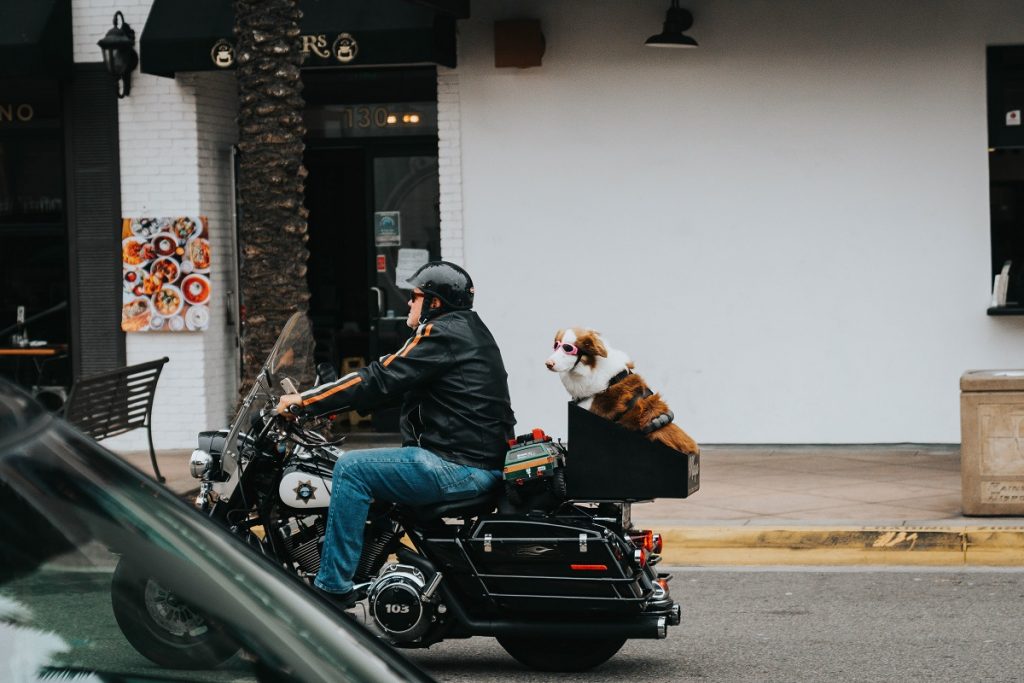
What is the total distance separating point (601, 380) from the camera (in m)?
6.43

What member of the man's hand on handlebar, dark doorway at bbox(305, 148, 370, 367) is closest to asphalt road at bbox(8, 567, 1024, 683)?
the man's hand on handlebar

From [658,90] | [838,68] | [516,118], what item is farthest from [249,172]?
[838,68]

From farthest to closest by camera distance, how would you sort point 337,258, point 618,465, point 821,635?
point 337,258, point 821,635, point 618,465

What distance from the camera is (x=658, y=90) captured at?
41.6 feet

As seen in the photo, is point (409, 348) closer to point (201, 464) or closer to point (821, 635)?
point (201, 464)

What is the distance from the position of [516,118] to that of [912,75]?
11.0 ft

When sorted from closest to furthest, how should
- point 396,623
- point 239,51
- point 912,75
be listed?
point 396,623, point 239,51, point 912,75

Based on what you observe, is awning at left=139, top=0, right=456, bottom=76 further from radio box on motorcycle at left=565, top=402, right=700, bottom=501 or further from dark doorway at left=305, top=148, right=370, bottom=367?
radio box on motorcycle at left=565, top=402, right=700, bottom=501

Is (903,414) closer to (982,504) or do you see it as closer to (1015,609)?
(982,504)

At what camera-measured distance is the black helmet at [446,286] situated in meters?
6.39

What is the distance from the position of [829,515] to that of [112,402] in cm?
504

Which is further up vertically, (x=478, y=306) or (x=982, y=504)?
(x=478, y=306)

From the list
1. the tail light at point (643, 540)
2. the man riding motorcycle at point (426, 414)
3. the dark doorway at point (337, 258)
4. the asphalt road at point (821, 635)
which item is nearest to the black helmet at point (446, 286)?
the man riding motorcycle at point (426, 414)

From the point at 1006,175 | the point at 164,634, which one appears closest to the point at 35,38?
the point at 1006,175
